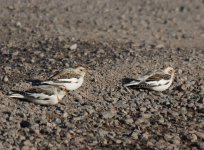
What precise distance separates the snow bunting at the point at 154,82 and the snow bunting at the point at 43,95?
2.04m

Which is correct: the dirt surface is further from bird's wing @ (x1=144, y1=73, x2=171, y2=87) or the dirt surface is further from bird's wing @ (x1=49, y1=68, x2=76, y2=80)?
bird's wing @ (x1=49, y1=68, x2=76, y2=80)

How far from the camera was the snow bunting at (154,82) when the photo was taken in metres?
13.1

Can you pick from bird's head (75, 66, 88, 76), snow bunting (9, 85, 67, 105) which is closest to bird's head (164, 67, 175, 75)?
bird's head (75, 66, 88, 76)

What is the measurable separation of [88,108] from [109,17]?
1280cm

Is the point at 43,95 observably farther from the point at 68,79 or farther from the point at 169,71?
the point at 169,71

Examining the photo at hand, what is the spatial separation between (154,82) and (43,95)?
2789mm

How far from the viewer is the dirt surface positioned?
1071 cm

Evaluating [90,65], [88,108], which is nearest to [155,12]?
[90,65]

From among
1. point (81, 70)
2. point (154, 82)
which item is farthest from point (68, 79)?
point (154, 82)

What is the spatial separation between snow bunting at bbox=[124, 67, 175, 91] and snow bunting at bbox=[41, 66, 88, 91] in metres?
1.14

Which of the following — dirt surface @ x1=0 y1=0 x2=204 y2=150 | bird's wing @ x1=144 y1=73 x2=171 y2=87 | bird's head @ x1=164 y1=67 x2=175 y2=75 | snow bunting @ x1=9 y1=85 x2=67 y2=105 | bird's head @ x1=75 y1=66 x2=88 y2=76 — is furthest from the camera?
bird's head @ x1=164 y1=67 x2=175 y2=75

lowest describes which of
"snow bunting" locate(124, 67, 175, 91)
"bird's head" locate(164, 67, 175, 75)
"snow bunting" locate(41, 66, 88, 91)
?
"snow bunting" locate(124, 67, 175, 91)

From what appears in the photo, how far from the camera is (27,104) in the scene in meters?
11.8

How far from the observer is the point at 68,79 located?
12.6 metres
